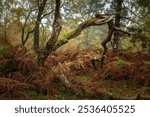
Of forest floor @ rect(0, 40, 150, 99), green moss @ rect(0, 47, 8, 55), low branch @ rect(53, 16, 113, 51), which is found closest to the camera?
forest floor @ rect(0, 40, 150, 99)

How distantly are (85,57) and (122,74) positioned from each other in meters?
1.93

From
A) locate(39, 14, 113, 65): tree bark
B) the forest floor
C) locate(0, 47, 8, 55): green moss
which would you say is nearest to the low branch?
locate(39, 14, 113, 65): tree bark

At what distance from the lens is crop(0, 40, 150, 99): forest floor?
7.57 metres

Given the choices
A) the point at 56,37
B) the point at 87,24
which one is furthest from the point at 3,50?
the point at 87,24

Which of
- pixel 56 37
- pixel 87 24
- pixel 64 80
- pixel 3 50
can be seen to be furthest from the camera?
pixel 87 24

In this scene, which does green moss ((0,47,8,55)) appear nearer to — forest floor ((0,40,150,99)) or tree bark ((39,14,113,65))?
forest floor ((0,40,150,99))

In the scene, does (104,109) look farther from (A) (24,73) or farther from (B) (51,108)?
(A) (24,73)

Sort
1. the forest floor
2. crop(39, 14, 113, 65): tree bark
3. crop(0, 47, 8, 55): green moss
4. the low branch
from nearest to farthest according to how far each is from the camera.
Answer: the forest floor → crop(0, 47, 8, 55): green moss → crop(39, 14, 113, 65): tree bark → the low branch

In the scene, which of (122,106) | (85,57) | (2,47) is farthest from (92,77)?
(122,106)

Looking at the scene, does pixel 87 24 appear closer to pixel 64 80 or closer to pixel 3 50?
pixel 64 80

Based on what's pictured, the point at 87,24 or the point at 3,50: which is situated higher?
the point at 87,24

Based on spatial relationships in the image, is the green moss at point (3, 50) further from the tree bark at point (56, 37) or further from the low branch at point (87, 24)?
the low branch at point (87, 24)

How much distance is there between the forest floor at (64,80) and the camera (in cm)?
757

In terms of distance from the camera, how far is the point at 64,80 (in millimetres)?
8273
